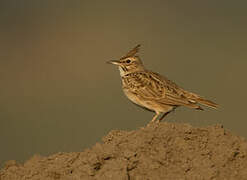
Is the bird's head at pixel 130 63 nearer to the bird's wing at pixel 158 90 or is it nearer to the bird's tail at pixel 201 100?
the bird's wing at pixel 158 90

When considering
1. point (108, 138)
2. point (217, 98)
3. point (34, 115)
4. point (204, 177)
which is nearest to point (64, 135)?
point (34, 115)

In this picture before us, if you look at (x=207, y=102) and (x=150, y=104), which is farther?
(x=150, y=104)

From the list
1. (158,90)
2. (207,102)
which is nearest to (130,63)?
(158,90)

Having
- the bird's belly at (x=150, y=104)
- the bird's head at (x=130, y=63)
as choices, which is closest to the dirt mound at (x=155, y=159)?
the bird's belly at (x=150, y=104)

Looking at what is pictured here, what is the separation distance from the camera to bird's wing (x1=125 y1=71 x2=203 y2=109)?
11859mm

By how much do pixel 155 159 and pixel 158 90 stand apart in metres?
3.73

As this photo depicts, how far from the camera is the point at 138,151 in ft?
28.0

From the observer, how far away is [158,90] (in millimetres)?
12109

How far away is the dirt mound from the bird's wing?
9.06 ft

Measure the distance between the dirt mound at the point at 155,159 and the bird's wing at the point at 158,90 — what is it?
2.76m

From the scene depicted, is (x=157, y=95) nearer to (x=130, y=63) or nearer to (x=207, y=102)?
(x=207, y=102)

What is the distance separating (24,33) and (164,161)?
70.7 feet

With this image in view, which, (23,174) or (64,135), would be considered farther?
(64,135)

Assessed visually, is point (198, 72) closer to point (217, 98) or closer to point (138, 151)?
point (217, 98)
